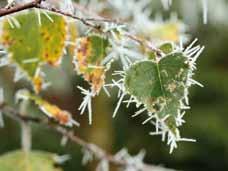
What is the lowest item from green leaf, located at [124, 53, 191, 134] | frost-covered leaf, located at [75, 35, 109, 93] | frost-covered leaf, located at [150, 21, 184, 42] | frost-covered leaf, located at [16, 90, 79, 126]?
frost-covered leaf, located at [16, 90, 79, 126]

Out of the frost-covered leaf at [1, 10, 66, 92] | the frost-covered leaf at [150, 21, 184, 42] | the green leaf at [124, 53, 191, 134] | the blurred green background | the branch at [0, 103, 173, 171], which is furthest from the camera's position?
the blurred green background

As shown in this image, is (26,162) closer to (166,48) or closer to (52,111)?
(52,111)

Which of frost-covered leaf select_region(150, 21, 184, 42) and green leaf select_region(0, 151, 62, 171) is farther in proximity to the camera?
frost-covered leaf select_region(150, 21, 184, 42)

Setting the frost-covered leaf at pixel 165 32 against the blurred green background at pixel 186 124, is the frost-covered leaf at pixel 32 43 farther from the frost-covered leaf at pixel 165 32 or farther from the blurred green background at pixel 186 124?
the blurred green background at pixel 186 124

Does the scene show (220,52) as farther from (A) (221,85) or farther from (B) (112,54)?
(B) (112,54)

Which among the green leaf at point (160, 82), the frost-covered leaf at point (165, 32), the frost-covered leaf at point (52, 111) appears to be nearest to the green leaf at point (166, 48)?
the green leaf at point (160, 82)

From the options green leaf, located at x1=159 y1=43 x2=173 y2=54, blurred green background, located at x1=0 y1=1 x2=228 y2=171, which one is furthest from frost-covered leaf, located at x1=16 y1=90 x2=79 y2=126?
blurred green background, located at x1=0 y1=1 x2=228 y2=171

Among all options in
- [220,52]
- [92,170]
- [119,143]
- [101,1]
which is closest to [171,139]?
[101,1]

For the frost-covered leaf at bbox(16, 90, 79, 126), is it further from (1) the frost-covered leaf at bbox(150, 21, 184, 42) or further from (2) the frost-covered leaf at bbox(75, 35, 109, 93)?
(1) the frost-covered leaf at bbox(150, 21, 184, 42)
